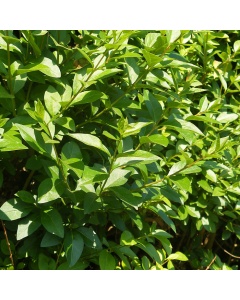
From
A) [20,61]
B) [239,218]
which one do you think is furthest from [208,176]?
[20,61]

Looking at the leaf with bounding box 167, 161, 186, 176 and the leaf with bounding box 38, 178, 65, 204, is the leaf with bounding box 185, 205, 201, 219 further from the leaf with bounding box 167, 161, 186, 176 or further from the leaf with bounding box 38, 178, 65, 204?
the leaf with bounding box 38, 178, 65, 204

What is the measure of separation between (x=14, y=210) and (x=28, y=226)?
0.08 meters

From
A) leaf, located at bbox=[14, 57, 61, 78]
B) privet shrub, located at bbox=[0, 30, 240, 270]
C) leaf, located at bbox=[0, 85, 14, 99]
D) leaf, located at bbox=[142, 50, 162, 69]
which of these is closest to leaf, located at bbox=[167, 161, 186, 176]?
privet shrub, located at bbox=[0, 30, 240, 270]

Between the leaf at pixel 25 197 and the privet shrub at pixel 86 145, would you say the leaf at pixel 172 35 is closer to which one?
the privet shrub at pixel 86 145

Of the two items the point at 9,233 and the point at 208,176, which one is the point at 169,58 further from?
the point at 9,233

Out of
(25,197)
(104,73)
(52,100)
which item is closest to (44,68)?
(52,100)

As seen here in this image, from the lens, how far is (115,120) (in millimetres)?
2135

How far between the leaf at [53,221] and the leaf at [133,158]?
12.2 inches

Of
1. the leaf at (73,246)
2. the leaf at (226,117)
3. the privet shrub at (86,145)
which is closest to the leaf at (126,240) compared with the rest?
the privet shrub at (86,145)

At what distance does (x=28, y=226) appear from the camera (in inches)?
71.6

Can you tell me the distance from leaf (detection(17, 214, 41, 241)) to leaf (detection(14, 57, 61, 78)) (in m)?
0.57

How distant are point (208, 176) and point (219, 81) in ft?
2.67

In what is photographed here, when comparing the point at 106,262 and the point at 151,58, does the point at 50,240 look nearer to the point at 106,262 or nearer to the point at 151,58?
the point at 106,262

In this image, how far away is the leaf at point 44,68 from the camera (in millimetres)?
1743
